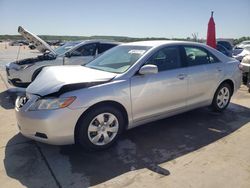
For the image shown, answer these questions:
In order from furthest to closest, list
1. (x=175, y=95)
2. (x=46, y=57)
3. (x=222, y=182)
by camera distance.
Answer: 1. (x=46, y=57)
2. (x=175, y=95)
3. (x=222, y=182)

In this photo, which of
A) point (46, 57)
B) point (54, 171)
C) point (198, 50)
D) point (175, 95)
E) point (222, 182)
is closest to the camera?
point (222, 182)

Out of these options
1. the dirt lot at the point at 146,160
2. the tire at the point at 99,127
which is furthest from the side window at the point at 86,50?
the tire at the point at 99,127

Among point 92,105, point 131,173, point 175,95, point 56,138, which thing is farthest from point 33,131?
point 175,95

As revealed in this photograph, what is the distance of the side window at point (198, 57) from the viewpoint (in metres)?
4.63

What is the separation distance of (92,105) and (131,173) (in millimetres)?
1029

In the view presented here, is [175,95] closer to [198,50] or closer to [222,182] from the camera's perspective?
[198,50]

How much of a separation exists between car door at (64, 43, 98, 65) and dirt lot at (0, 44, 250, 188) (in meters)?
3.55

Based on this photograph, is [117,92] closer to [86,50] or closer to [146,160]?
[146,160]

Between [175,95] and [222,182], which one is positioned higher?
[175,95]

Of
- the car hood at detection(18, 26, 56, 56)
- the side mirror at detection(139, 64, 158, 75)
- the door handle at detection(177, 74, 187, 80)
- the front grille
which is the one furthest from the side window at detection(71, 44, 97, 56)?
the side mirror at detection(139, 64, 158, 75)

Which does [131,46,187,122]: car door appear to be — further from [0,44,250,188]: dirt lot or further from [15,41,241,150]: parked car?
[0,44,250,188]: dirt lot

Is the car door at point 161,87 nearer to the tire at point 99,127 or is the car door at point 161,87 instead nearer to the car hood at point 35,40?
the tire at point 99,127

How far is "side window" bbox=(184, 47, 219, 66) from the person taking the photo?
4629 mm

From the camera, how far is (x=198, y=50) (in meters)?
4.88
